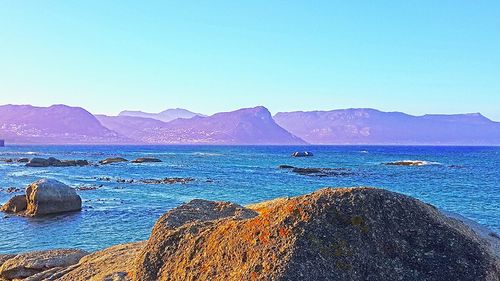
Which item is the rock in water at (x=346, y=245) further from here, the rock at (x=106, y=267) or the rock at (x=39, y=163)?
the rock at (x=39, y=163)

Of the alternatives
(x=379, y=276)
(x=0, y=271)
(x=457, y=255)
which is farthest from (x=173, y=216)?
(x=0, y=271)

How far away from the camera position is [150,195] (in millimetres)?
51438

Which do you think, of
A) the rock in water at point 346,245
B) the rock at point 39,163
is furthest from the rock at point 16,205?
the rock at point 39,163

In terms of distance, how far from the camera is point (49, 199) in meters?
37.2

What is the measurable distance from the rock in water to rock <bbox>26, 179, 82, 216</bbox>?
1313 inches

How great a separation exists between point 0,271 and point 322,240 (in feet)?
40.4

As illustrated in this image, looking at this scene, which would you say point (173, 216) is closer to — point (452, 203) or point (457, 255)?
point (457, 255)

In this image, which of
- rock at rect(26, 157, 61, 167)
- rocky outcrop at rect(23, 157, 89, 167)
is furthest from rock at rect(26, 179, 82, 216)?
rocky outcrop at rect(23, 157, 89, 167)

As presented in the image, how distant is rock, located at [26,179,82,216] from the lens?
36.8 metres

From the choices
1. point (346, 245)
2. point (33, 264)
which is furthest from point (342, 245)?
point (33, 264)

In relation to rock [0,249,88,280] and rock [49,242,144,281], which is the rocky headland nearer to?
rock [49,242,144,281]

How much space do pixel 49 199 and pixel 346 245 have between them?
116 ft

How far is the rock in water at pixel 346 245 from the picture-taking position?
5.91 metres

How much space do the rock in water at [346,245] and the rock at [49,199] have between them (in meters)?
33.4
